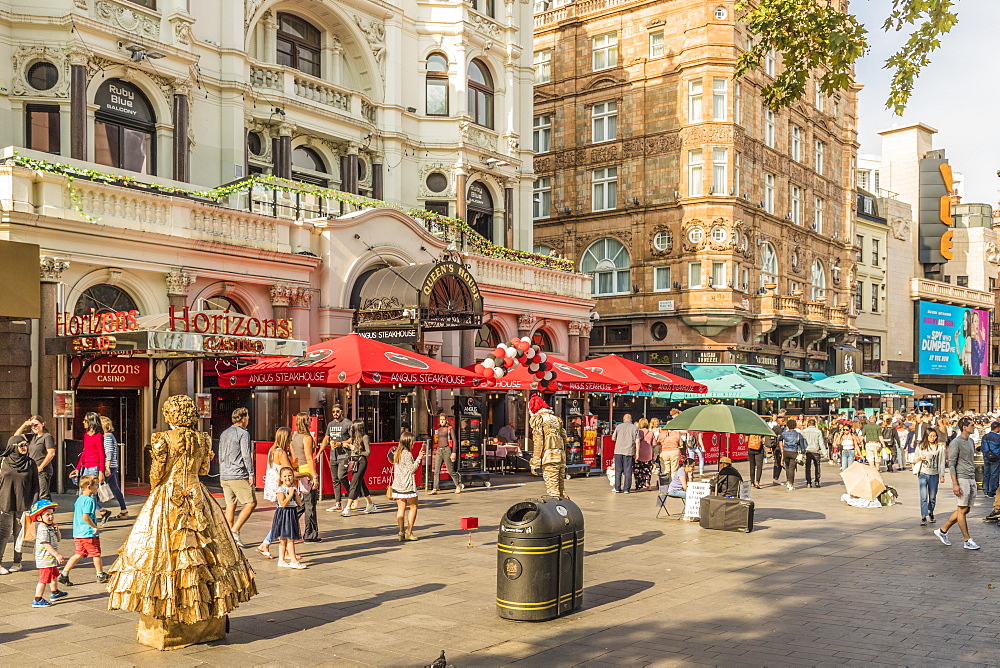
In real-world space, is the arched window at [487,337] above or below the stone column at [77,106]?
below

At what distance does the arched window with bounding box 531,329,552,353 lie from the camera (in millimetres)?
33188

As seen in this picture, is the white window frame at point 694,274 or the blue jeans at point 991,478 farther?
the white window frame at point 694,274

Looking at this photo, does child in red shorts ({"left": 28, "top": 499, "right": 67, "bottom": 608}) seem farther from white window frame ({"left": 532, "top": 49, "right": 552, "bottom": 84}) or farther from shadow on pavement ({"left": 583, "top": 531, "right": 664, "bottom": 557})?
white window frame ({"left": 532, "top": 49, "right": 552, "bottom": 84})

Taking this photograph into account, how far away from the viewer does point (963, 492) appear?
49.0ft

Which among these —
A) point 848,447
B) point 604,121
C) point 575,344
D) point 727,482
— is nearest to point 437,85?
point 575,344

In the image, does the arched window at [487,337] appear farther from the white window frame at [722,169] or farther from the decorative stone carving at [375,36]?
the white window frame at [722,169]

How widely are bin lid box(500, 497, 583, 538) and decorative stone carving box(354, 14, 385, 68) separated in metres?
21.2

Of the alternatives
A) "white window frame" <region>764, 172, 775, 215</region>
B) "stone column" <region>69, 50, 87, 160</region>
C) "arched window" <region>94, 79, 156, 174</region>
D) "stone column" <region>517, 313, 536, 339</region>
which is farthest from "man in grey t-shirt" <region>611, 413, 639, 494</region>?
"white window frame" <region>764, 172, 775, 215</region>

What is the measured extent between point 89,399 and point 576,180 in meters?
28.6

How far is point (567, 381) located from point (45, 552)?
53.0 feet

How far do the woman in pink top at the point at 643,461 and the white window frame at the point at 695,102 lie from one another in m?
21.2

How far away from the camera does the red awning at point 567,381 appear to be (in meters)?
24.4

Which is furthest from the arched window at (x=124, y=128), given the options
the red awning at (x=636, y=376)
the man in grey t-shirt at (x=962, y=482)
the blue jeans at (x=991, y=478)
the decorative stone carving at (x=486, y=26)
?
the blue jeans at (x=991, y=478)

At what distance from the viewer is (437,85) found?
30.9 metres
